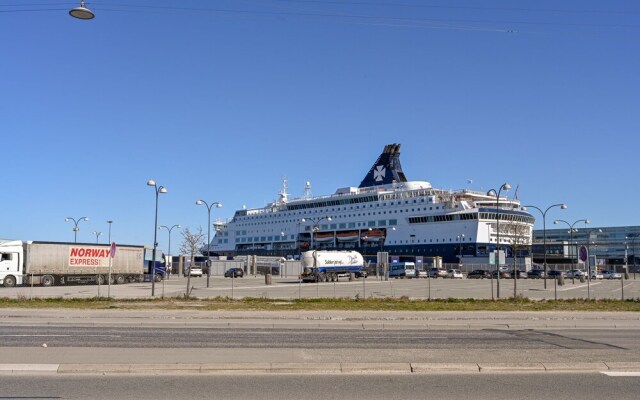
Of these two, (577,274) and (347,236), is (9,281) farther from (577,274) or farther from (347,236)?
(347,236)

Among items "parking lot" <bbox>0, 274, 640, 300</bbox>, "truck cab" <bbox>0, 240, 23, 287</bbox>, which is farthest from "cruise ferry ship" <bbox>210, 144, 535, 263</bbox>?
"truck cab" <bbox>0, 240, 23, 287</bbox>

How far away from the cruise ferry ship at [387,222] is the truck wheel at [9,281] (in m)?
61.7

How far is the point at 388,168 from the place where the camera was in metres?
129

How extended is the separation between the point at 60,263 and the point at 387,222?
73135 mm

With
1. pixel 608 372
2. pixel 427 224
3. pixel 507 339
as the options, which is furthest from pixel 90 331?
pixel 427 224

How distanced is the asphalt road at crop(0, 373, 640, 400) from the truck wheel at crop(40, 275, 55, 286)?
139 feet

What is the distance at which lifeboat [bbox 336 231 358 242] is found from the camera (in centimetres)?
11956

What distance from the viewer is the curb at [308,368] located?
1041 centimetres

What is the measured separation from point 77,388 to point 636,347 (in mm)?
11755

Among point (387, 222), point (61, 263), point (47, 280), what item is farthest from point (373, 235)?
point (47, 280)

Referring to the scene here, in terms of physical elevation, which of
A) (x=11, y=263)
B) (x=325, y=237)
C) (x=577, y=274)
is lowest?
(x=577, y=274)

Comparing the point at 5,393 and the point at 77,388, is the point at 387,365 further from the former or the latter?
the point at 5,393

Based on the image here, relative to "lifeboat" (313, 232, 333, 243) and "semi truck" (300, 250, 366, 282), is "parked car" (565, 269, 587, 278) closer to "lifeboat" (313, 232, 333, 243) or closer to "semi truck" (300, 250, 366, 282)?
"semi truck" (300, 250, 366, 282)

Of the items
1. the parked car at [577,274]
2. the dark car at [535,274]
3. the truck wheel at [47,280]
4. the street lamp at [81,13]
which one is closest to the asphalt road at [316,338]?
the street lamp at [81,13]
